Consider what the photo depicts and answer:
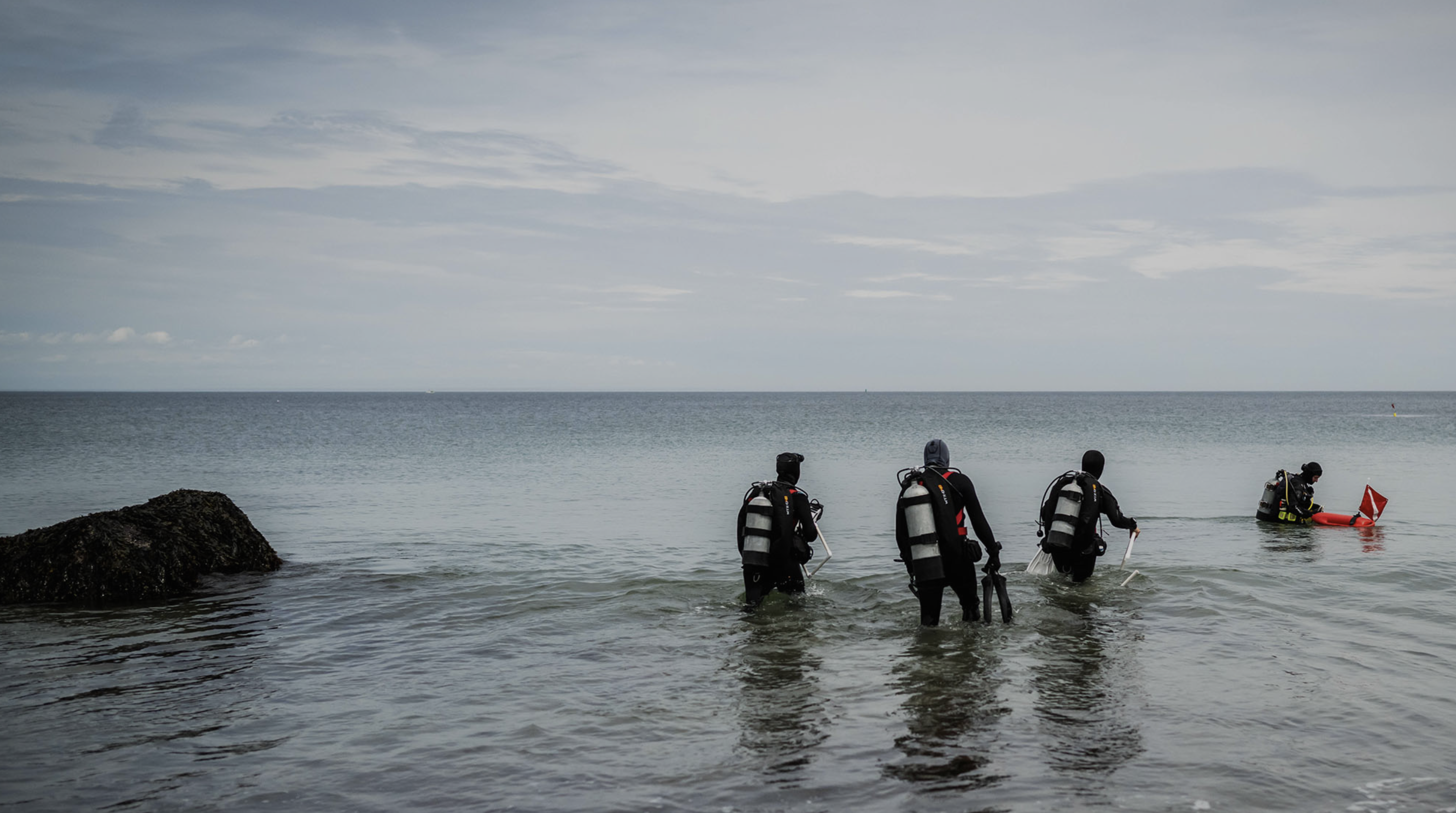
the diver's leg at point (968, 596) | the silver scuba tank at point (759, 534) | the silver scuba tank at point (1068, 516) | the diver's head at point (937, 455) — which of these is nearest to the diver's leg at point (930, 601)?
the diver's leg at point (968, 596)

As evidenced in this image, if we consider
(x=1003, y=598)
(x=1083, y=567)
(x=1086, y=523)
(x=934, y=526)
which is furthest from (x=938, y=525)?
(x=1083, y=567)

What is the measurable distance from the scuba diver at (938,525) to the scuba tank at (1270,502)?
465 inches

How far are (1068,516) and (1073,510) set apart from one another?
95 mm

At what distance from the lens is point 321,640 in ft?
30.8

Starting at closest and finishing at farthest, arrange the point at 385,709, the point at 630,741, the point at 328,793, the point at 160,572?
1. the point at 328,793
2. the point at 630,741
3. the point at 385,709
4. the point at 160,572

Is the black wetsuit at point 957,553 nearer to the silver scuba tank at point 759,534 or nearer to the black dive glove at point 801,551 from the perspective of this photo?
the black dive glove at point 801,551

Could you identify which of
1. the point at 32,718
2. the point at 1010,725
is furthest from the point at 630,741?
the point at 32,718

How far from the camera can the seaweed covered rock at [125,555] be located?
11.0m

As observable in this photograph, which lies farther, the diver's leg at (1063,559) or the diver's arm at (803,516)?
the diver's leg at (1063,559)

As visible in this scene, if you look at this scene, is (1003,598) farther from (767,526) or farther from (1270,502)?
(1270,502)

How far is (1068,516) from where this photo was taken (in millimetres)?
11164

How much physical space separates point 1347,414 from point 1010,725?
357ft

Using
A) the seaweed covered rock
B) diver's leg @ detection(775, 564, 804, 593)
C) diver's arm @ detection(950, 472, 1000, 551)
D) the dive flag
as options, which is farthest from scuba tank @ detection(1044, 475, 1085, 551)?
the seaweed covered rock

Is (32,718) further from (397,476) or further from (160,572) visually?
(397,476)
